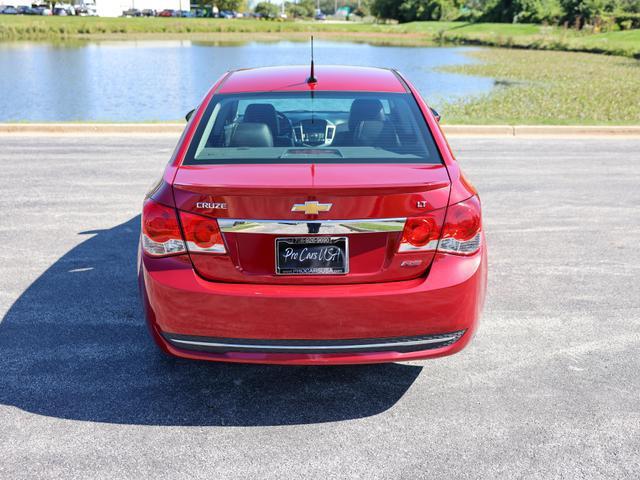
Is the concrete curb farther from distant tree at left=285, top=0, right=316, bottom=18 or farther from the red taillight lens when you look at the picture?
distant tree at left=285, top=0, right=316, bottom=18

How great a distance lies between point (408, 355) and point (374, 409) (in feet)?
1.49

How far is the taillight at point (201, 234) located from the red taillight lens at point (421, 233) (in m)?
0.82

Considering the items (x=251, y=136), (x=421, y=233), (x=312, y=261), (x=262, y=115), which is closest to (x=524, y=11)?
(x=262, y=115)

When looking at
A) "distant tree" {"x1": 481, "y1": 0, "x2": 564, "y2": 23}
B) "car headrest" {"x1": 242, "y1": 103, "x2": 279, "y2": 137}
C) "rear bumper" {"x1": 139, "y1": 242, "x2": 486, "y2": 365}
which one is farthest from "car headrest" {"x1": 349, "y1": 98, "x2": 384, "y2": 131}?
"distant tree" {"x1": 481, "y1": 0, "x2": 564, "y2": 23}

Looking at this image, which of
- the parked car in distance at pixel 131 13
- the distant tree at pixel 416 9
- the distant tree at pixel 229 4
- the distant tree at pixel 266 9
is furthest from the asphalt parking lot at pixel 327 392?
the distant tree at pixel 266 9

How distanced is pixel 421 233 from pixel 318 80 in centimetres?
156

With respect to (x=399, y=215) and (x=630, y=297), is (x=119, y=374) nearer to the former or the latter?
(x=399, y=215)

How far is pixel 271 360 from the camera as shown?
125 inches

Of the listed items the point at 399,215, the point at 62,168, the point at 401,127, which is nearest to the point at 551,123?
the point at 62,168

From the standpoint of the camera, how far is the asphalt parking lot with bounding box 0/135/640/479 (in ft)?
10.0

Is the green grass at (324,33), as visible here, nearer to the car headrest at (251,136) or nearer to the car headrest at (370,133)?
the car headrest at (370,133)

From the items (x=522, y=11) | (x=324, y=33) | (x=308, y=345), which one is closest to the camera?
(x=308, y=345)

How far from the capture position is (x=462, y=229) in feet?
10.6

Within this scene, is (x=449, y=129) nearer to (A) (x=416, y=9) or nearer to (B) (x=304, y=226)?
(B) (x=304, y=226)
